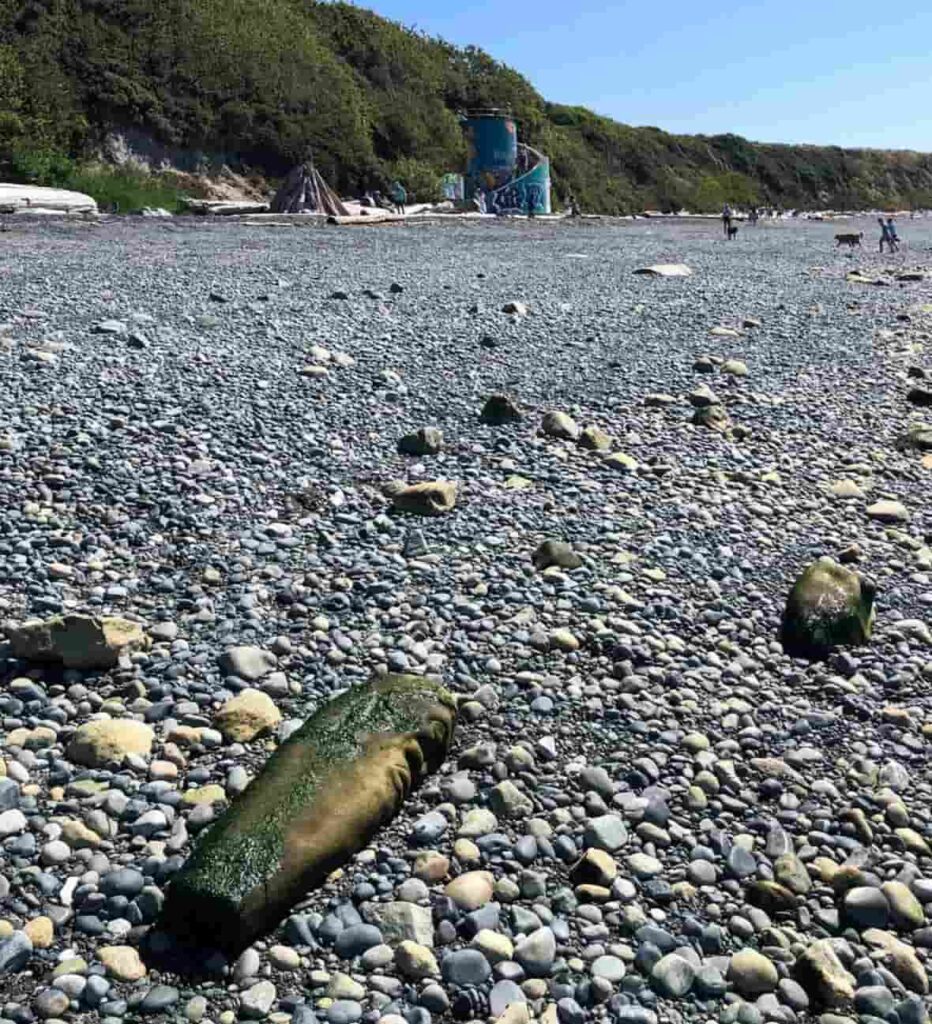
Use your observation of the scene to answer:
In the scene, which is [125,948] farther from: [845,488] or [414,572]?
[845,488]

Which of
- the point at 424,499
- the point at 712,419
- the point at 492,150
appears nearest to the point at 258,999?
the point at 424,499

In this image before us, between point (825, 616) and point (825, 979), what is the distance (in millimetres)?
2007

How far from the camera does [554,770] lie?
11.5ft

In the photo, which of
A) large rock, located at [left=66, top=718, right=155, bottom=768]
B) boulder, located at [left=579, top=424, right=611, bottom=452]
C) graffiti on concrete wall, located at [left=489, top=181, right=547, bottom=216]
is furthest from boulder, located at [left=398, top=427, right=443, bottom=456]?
graffiti on concrete wall, located at [left=489, top=181, right=547, bottom=216]

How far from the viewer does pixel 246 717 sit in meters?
3.61

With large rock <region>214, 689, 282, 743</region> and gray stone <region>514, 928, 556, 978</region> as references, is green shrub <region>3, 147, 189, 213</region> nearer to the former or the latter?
large rock <region>214, 689, 282, 743</region>

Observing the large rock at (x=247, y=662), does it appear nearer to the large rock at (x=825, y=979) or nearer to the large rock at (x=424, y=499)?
the large rock at (x=424, y=499)

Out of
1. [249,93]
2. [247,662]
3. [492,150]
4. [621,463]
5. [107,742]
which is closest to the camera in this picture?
[107,742]

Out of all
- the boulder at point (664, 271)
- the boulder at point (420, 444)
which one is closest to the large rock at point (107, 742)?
the boulder at point (420, 444)

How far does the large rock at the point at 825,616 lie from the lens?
4.33m

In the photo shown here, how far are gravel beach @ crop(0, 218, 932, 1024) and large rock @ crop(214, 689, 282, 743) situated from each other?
13mm

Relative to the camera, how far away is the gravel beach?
2.67 meters

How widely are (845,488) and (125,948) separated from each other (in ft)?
16.5

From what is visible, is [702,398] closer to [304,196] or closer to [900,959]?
[900,959]
